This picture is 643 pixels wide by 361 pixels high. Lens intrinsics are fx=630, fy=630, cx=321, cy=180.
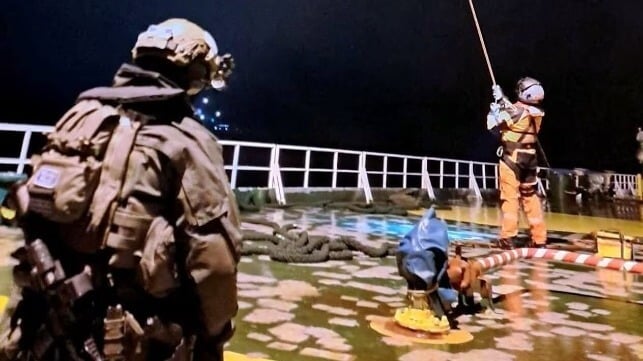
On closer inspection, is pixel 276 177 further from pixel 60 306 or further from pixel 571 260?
pixel 60 306

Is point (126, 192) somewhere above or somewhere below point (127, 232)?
above

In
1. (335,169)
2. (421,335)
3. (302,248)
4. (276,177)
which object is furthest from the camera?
(335,169)

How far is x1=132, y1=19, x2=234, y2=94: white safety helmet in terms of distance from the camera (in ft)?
6.73

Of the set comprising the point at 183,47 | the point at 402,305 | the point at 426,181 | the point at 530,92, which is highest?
the point at 530,92

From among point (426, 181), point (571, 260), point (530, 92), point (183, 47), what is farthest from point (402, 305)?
point (426, 181)

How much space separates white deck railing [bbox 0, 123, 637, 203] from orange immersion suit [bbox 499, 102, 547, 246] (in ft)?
14.2

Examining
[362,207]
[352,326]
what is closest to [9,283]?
[352,326]

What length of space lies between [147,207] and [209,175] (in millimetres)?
208

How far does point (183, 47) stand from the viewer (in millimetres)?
2062

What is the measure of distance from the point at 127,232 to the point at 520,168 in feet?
21.5

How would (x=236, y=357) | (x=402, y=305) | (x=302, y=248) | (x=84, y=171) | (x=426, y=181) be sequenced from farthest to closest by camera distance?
1. (x=426, y=181)
2. (x=302, y=248)
3. (x=402, y=305)
4. (x=236, y=357)
5. (x=84, y=171)

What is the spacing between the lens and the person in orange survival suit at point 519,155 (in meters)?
7.68

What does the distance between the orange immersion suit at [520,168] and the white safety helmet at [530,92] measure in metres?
0.08

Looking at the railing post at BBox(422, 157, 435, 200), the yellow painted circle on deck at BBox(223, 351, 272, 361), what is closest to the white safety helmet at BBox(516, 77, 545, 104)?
the yellow painted circle on deck at BBox(223, 351, 272, 361)
